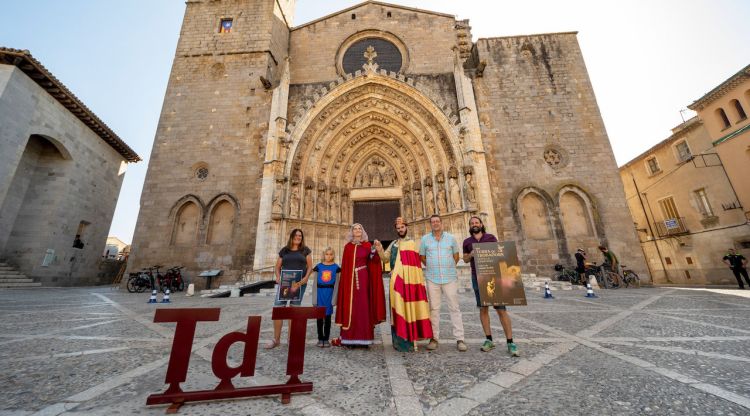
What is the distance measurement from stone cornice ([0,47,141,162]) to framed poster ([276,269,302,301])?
55.1 ft

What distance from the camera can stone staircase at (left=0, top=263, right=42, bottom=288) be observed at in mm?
10999

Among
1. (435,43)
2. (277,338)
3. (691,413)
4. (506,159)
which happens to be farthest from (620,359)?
(435,43)

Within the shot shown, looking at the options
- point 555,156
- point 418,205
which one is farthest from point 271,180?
point 555,156

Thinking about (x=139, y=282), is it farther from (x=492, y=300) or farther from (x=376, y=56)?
(x=376, y=56)

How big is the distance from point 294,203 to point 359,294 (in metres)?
8.48

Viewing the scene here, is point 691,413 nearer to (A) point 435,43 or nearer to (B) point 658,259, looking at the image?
(A) point 435,43

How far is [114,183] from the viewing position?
16938mm

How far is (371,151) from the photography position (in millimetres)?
13242

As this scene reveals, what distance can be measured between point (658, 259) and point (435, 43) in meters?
21.4

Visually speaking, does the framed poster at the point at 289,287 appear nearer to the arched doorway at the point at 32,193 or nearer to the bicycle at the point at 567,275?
the bicycle at the point at 567,275

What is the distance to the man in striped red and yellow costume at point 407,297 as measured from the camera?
296 cm

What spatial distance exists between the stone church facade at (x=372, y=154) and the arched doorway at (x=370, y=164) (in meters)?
0.06

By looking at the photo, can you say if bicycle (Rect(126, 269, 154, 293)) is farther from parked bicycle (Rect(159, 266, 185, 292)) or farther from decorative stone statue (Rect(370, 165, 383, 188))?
decorative stone statue (Rect(370, 165, 383, 188))

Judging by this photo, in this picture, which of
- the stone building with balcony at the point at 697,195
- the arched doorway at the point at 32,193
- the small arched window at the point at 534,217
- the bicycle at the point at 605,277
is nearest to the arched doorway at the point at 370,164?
the small arched window at the point at 534,217
